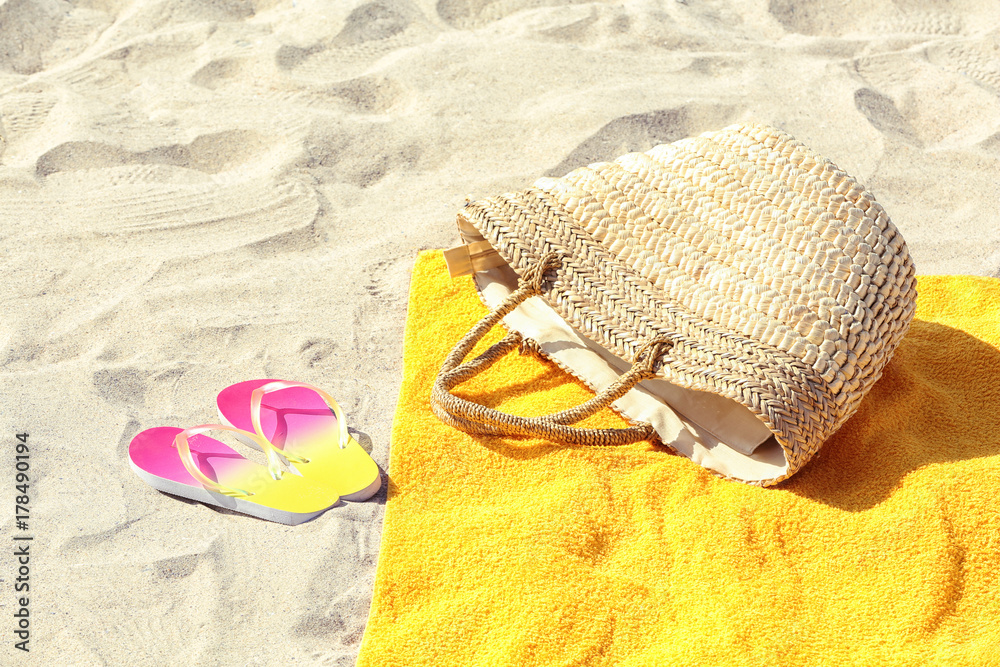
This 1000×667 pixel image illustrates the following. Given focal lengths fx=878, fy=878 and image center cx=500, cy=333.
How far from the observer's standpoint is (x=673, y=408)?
150 centimetres

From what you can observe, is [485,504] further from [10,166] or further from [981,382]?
[10,166]

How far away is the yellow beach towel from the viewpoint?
113cm

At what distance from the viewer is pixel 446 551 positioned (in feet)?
4.11

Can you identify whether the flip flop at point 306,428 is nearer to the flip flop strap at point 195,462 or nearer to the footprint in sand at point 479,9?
the flip flop strap at point 195,462

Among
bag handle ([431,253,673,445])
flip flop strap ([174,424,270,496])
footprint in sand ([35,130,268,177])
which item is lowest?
bag handle ([431,253,673,445])

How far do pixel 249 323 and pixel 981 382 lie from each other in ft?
4.32

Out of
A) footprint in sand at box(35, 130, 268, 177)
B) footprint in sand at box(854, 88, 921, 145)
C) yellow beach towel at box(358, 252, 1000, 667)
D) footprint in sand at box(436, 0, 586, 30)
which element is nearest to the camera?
yellow beach towel at box(358, 252, 1000, 667)

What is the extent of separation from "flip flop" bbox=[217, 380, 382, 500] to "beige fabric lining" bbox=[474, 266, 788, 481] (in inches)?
15.1

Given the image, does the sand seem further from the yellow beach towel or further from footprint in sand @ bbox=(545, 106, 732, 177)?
the yellow beach towel

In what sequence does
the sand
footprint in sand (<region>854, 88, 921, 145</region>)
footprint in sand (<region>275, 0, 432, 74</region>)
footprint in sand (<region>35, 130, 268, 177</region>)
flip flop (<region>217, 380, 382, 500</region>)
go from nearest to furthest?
the sand, flip flop (<region>217, 380, 382, 500</region>), footprint in sand (<region>35, 130, 268, 177</region>), footprint in sand (<region>854, 88, 921, 145</region>), footprint in sand (<region>275, 0, 432, 74</region>)

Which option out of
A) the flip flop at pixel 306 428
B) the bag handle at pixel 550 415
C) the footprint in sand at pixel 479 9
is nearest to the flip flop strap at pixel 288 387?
the flip flop at pixel 306 428

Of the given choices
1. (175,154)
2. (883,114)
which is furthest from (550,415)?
(883,114)

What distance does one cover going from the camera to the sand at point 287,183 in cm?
125

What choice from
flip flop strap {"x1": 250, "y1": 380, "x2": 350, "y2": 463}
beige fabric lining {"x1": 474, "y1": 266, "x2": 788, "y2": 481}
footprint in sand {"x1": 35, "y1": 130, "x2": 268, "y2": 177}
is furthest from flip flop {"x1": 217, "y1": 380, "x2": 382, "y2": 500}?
footprint in sand {"x1": 35, "y1": 130, "x2": 268, "y2": 177}
